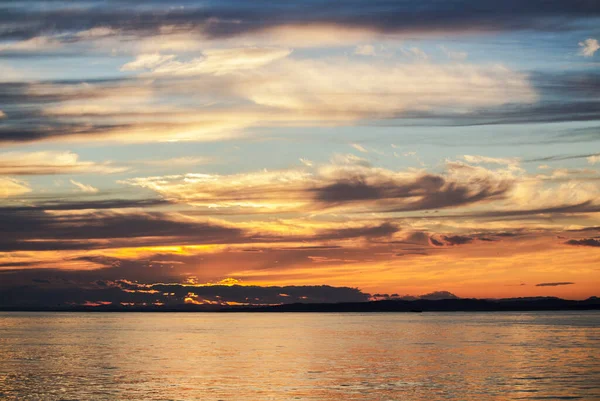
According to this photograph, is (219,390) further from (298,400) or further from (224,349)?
(224,349)

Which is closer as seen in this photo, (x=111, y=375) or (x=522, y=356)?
(x=111, y=375)

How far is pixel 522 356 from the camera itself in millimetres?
94688

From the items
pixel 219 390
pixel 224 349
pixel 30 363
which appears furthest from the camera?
pixel 224 349

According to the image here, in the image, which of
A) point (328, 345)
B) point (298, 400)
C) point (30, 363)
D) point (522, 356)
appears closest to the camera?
point (298, 400)

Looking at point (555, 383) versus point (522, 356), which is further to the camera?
point (522, 356)

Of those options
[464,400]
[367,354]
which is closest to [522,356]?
[367,354]

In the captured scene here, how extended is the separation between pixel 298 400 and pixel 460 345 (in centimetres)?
6766

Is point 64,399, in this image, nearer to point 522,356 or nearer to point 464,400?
point 464,400

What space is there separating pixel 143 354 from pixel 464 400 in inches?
2217

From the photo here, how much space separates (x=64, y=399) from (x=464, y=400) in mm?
28534

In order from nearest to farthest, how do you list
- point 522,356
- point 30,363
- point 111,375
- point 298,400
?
point 298,400 < point 111,375 < point 30,363 < point 522,356

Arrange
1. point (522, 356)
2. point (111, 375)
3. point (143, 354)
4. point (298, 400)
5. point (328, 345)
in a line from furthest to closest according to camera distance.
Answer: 1. point (328, 345)
2. point (143, 354)
3. point (522, 356)
4. point (111, 375)
5. point (298, 400)

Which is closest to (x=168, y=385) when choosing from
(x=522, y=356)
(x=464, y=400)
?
(x=464, y=400)

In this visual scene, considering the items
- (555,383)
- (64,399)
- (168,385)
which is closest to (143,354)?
(168,385)
